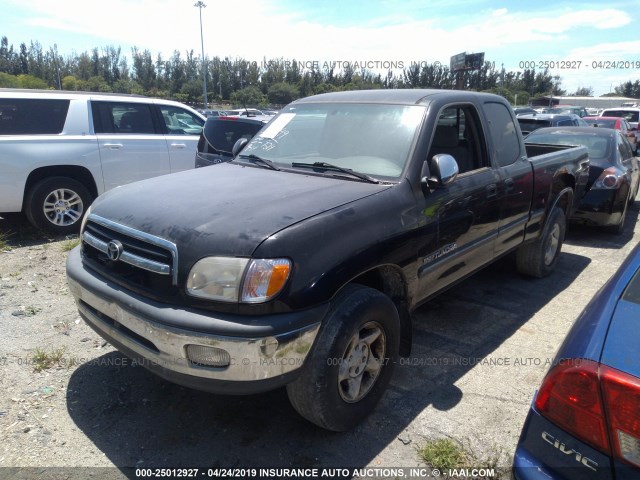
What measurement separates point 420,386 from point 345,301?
1.13 metres

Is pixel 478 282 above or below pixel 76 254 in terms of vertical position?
below

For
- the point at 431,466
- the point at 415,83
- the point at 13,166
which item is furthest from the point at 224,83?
the point at 431,466

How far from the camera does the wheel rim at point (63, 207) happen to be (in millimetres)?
6395

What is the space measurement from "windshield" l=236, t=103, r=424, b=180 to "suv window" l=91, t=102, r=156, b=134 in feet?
12.3

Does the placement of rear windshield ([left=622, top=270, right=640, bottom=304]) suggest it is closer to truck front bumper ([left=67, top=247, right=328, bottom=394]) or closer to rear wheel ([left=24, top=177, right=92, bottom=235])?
truck front bumper ([left=67, top=247, right=328, bottom=394])

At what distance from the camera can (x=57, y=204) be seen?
6453mm

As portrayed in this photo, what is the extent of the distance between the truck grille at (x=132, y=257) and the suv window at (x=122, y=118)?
4.47 m

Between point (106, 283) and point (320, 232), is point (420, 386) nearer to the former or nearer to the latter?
point (320, 232)

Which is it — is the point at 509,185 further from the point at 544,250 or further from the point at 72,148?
the point at 72,148

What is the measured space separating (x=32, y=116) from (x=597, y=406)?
272 inches

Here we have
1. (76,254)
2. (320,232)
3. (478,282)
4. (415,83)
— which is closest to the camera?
(320,232)

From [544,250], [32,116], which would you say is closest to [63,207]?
[32,116]

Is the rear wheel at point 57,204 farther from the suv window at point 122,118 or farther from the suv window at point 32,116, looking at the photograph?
the suv window at point 122,118

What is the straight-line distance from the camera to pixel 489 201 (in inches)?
152
